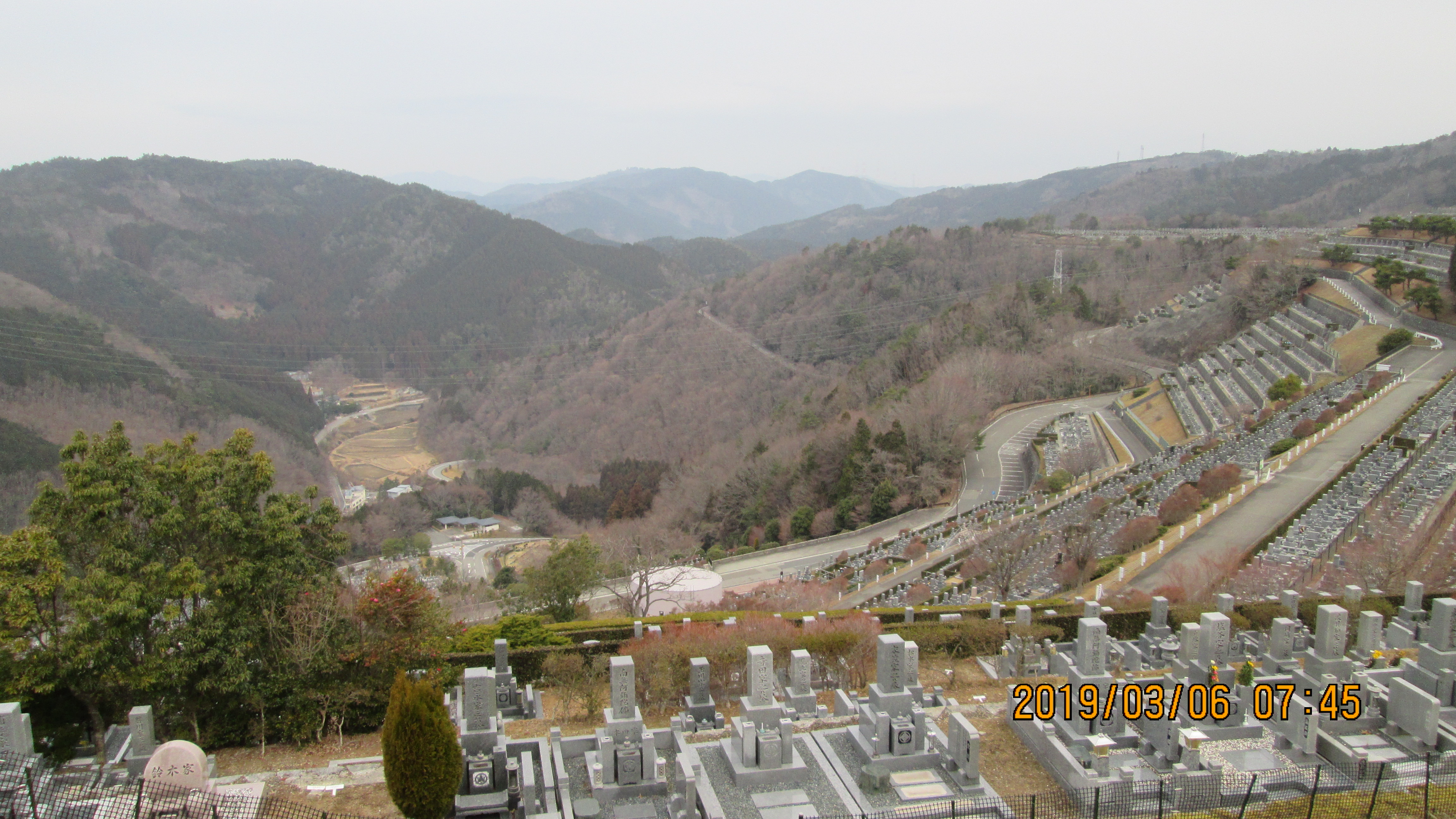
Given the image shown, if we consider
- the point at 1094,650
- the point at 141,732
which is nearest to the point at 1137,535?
the point at 1094,650

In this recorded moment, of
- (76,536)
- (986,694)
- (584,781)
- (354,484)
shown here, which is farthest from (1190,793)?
(354,484)

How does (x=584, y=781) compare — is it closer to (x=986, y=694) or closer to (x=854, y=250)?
(x=986, y=694)

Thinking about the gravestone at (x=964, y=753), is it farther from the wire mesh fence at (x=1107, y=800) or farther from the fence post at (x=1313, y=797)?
the fence post at (x=1313, y=797)

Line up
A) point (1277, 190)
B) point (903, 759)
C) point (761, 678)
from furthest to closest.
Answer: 1. point (1277, 190)
2. point (761, 678)
3. point (903, 759)

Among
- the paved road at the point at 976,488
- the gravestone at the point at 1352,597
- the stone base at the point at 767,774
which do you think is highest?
the gravestone at the point at 1352,597

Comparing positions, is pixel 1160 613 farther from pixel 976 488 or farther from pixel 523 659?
pixel 976 488

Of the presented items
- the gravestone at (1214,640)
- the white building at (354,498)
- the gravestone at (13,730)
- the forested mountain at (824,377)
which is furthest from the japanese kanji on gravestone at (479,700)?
the white building at (354,498)
